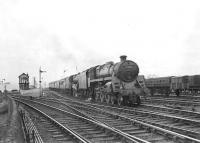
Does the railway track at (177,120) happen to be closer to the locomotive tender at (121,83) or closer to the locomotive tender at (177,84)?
the locomotive tender at (121,83)

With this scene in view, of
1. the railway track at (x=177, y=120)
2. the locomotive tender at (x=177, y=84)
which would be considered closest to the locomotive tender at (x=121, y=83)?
the railway track at (x=177, y=120)

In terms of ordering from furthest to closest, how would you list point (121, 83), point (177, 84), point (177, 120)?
1. point (177, 84)
2. point (121, 83)
3. point (177, 120)

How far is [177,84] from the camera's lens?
106 feet

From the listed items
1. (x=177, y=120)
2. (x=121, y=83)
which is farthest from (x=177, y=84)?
(x=177, y=120)

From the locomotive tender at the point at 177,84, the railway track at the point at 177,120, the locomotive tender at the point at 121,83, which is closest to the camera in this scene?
the railway track at the point at 177,120

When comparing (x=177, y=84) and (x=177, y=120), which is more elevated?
(x=177, y=84)

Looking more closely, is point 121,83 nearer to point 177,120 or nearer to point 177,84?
point 177,120

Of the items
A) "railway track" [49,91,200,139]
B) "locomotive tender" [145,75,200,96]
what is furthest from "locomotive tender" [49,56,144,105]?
"locomotive tender" [145,75,200,96]

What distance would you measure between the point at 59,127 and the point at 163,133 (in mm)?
4309

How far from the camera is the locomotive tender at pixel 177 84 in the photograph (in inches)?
1219

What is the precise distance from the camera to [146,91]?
2059cm

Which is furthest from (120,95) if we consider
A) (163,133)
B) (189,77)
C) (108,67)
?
(189,77)

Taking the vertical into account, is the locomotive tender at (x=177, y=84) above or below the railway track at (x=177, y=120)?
above

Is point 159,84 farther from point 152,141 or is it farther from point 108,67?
point 152,141
